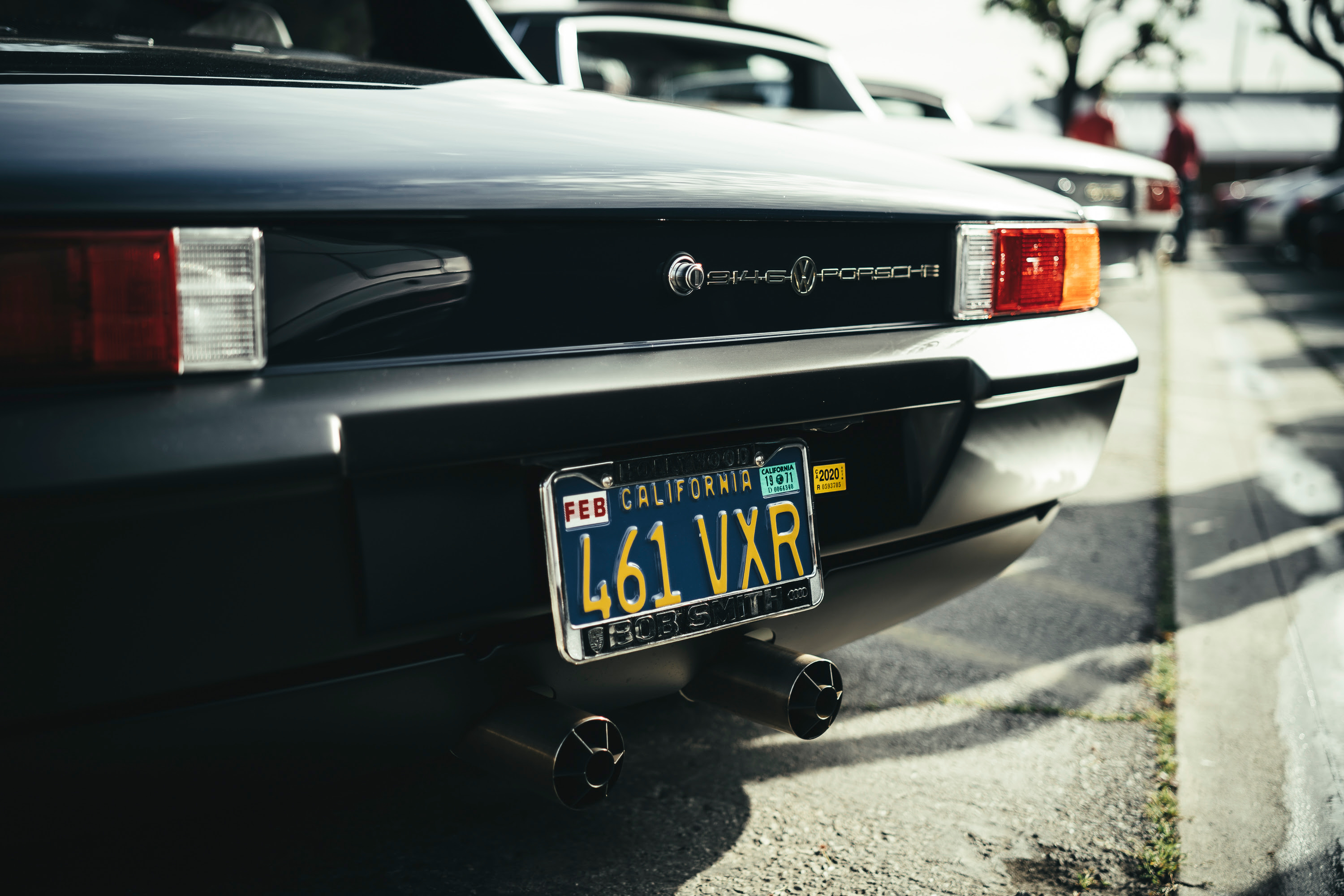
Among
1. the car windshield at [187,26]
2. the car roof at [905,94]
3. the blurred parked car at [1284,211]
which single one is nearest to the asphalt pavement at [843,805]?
the car windshield at [187,26]

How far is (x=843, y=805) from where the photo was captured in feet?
6.60

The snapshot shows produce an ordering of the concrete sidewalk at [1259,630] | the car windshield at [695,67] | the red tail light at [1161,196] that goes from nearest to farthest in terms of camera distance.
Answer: the concrete sidewalk at [1259,630]
the car windshield at [695,67]
the red tail light at [1161,196]

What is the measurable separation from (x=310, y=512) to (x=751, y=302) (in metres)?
0.71

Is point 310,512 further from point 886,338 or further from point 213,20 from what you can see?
point 213,20

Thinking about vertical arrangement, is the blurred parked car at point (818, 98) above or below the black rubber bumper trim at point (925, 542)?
above

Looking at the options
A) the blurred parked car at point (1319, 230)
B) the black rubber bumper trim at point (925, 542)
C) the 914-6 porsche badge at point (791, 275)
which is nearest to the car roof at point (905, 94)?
the black rubber bumper trim at point (925, 542)

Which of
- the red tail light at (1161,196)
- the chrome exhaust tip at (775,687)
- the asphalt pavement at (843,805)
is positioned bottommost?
the asphalt pavement at (843,805)

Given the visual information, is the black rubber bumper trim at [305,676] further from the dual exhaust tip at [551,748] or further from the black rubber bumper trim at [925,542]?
the black rubber bumper trim at [925,542]

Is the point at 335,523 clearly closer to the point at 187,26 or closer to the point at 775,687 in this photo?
the point at 775,687

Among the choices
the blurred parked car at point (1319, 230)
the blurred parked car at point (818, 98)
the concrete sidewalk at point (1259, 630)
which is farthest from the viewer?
the blurred parked car at point (1319, 230)

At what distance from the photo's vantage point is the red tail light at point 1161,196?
217 inches

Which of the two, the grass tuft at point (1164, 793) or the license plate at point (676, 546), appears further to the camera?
the grass tuft at point (1164, 793)

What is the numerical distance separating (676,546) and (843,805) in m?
0.82

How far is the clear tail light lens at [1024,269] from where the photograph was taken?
1810 millimetres
